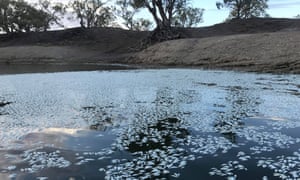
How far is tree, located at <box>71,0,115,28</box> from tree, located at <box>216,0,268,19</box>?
17.1 metres

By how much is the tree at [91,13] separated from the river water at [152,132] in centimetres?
4072

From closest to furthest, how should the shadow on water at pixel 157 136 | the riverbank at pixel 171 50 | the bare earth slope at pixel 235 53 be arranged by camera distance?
1. the shadow on water at pixel 157 136
2. the bare earth slope at pixel 235 53
3. the riverbank at pixel 171 50

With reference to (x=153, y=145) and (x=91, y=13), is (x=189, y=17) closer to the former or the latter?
(x=91, y=13)

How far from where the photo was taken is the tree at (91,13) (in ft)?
191

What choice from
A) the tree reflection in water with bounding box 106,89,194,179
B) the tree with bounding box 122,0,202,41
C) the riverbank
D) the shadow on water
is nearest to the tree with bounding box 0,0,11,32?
the riverbank

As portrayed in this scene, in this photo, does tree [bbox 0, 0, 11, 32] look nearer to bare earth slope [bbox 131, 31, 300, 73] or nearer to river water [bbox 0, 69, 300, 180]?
bare earth slope [bbox 131, 31, 300, 73]

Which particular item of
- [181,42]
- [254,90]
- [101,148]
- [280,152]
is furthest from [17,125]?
[181,42]

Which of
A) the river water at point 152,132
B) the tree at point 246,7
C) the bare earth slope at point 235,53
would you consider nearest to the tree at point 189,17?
the tree at point 246,7

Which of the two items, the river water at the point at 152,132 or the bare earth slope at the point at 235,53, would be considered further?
the bare earth slope at the point at 235,53

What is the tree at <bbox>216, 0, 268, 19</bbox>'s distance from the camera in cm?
5397

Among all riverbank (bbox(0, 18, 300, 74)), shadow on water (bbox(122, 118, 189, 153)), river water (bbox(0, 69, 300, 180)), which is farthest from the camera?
riverbank (bbox(0, 18, 300, 74))

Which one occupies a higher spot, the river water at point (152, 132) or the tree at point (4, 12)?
the tree at point (4, 12)

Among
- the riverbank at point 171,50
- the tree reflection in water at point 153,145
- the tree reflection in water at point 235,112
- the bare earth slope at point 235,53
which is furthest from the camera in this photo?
the riverbank at point 171,50

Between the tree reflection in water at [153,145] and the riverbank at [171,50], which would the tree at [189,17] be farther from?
the tree reflection in water at [153,145]
